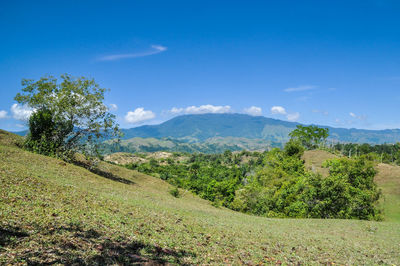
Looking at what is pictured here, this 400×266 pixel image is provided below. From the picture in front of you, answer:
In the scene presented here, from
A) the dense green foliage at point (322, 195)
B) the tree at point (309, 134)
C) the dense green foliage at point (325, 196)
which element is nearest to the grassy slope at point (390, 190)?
the dense green foliage at point (322, 195)

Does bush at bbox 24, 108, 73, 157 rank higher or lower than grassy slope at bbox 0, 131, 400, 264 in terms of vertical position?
higher

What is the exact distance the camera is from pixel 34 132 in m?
31.2

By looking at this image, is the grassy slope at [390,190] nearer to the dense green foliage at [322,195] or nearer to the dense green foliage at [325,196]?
the dense green foliage at [322,195]

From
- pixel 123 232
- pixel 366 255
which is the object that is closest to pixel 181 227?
pixel 123 232

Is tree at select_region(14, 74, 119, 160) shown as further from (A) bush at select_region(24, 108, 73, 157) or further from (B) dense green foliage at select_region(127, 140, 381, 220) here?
(B) dense green foliage at select_region(127, 140, 381, 220)

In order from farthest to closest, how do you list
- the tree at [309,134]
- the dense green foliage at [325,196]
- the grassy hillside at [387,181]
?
1. the tree at [309,134]
2. the grassy hillside at [387,181]
3. the dense green foliage at [325,196]

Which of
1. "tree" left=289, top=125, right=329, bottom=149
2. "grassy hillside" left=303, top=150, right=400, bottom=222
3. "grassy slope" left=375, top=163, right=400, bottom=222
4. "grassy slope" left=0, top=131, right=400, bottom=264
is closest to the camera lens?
"grassy slope" left=0, top=131, right=400, bottom=264

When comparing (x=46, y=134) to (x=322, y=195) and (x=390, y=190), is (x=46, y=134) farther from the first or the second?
(x=390, y=190)

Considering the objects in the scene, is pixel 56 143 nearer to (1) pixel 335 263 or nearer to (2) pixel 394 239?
(1) pixel 335 263

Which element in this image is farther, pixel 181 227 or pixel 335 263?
pixel 181 227

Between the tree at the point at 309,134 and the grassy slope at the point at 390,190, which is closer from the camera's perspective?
the grassy slope at the point at 390,190

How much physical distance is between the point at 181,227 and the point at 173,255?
4810 mm

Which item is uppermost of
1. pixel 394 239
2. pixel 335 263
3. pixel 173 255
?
pixel 173 255

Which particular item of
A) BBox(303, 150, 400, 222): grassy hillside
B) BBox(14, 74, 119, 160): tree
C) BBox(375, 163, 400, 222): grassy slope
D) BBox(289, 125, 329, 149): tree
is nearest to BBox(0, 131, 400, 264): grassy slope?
BBox(14, 74, 119, 160): tree
